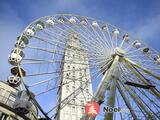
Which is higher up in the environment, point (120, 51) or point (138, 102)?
point (120, 51)

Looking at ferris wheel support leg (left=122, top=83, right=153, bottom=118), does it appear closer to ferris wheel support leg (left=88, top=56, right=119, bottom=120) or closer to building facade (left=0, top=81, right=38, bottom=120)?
ferris wheel support leg (left=88, top=56, right=119, bottom=120)

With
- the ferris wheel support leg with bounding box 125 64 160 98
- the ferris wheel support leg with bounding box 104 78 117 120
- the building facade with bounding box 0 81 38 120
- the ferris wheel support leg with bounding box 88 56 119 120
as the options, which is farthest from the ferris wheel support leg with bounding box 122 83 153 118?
the building facade with bounding box 0 81 38 120

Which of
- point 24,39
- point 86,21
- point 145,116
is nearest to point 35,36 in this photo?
point 24,39

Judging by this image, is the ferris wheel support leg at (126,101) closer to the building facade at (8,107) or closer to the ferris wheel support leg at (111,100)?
the ferris wheel support leg at (111,100)

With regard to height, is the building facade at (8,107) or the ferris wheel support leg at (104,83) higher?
the ferris wheel support leg at (104,83)

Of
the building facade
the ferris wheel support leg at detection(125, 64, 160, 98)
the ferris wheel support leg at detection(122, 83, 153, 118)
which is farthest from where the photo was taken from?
the building facade

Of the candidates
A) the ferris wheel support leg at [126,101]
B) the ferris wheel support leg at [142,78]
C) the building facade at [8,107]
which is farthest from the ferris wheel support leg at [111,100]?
the building facade at [8,107]

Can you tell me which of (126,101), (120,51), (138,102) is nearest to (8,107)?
(120,51)

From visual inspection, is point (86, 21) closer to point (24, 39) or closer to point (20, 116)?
point (24, 39)

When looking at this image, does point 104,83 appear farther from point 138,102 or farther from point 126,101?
point 138,102

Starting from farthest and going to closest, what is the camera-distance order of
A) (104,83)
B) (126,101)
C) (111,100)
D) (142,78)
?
(142,78) → (104,83) → (126,101) → (111,100)

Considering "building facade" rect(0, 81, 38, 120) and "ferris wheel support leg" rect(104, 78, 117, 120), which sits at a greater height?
"ferris wheel support leg" rect(104, 78, 117, 120)

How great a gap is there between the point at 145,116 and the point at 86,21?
43.4ft

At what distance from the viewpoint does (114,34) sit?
3175 cm
